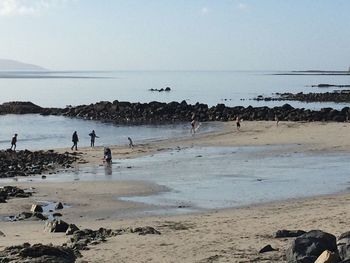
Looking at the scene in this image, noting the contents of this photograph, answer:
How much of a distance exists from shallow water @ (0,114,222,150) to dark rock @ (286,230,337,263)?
1146 inches

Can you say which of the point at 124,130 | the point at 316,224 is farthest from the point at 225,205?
the point at 124,130

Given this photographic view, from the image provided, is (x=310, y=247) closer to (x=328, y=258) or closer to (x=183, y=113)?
(x=328, y=258)

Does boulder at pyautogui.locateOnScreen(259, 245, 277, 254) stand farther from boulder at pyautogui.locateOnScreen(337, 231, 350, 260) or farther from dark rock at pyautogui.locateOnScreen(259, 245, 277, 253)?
boulder at pyautogui.locateOnScreen(337, 231, 350, 260)

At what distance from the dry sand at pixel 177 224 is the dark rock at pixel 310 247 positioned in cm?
76

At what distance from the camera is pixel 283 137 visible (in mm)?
36000

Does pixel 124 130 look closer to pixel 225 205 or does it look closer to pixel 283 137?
pixel 283 137

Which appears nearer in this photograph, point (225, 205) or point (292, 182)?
point (225, 205)

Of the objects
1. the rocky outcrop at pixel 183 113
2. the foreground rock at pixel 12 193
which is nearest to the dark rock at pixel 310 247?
the foreground rock at pixel 12 193

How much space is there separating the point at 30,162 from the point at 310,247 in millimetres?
20747

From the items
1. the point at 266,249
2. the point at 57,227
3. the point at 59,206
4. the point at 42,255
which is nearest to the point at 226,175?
the point at 59,206

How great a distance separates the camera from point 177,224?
533 inches

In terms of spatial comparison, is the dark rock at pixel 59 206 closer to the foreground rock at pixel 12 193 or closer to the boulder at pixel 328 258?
the foreground rock at pixel 12 193

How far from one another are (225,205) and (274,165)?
874 centimetres

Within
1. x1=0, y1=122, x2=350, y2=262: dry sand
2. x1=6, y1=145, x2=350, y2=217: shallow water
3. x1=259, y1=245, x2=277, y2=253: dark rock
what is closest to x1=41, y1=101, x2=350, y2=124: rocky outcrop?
x1=6, y1=145, x2=350, y2=217: shallow water
